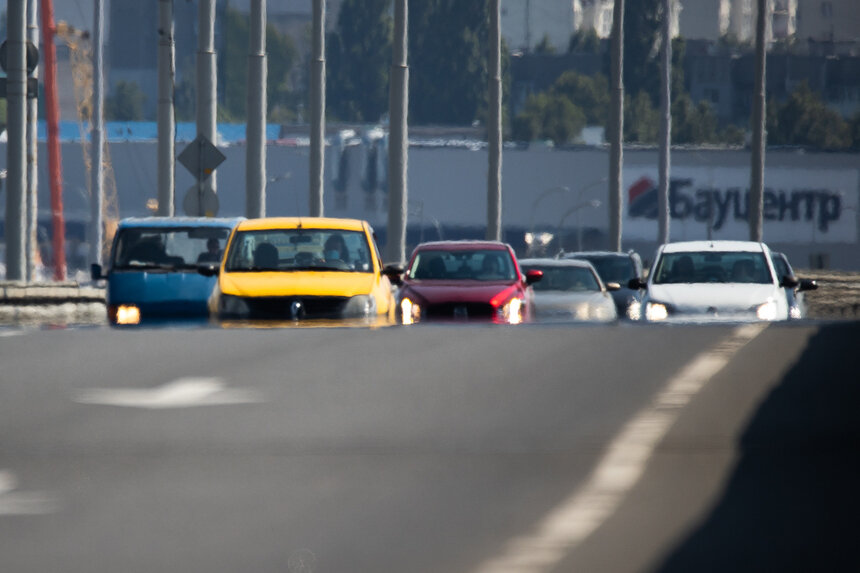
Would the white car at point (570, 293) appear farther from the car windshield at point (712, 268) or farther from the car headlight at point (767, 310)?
the car headlight at point (767, 310)

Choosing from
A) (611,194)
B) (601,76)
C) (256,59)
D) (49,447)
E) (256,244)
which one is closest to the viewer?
(49,447)

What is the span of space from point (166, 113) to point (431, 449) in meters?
36.3

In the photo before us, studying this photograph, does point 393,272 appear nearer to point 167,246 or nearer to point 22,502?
point 167,246

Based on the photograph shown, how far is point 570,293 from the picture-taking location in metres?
27.1

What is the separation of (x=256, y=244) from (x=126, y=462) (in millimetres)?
12417

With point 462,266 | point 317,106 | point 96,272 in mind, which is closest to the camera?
point 96,272

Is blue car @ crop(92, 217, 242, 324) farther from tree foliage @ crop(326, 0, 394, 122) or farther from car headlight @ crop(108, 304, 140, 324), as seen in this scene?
tree foliage @ crop(326, 0, 394, 122)

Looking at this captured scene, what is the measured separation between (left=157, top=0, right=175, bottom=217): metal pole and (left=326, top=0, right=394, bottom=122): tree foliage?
11969cm

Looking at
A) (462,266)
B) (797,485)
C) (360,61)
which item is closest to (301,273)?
(462,266)

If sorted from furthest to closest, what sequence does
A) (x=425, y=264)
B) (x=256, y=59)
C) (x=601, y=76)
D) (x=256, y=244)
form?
(x=601, y=76) → (x=256, y=59) → (x=425, y=264) → (x=256, y=244)

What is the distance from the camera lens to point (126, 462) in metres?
9.59

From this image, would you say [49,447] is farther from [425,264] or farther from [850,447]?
[425,264]

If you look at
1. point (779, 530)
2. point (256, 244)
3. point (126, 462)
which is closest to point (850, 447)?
point (779, 530)

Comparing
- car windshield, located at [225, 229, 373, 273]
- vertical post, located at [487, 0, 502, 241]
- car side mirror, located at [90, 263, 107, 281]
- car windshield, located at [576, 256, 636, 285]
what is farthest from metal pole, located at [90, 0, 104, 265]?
car windshield, located at [225, 229, 373, 273]
